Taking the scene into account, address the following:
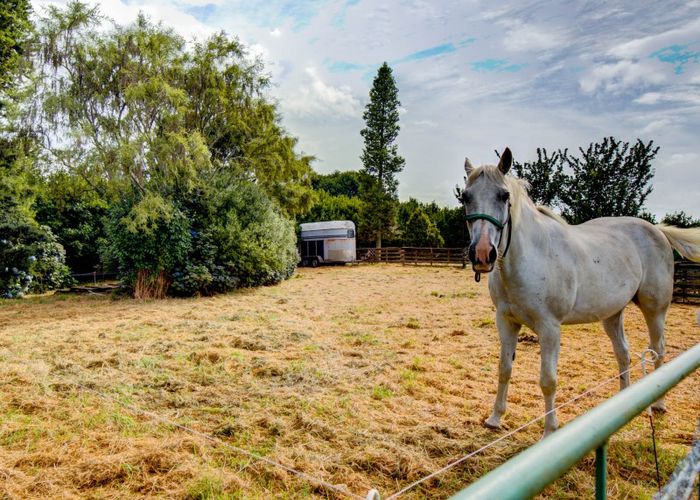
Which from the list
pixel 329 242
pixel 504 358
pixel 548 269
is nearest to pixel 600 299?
pixel 548 269

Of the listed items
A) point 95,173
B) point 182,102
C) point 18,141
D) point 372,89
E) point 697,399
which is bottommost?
point 697,399

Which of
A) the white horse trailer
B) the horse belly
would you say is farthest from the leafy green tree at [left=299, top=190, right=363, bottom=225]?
the horse belly

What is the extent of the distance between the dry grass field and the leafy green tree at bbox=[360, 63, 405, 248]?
79.6ft

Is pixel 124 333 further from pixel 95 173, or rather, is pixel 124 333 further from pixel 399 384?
pixel 95 173

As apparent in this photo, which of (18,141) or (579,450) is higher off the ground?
(18,141)

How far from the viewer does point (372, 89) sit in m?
33.1

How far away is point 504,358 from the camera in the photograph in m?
3.60

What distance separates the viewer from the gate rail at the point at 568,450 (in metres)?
0.54

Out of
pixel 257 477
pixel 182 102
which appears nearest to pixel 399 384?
pixel 257 477

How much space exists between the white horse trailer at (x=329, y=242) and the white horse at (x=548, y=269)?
22624 millimetres

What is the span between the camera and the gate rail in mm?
536

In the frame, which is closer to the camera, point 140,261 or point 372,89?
point 140,261

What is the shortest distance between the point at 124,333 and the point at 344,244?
781 inches

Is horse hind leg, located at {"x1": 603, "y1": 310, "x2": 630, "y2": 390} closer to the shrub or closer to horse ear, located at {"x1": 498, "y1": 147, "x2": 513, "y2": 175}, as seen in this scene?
horse ear, located at {"x1": 498, "y1": 147, "x2": 513, "y2": 175}
